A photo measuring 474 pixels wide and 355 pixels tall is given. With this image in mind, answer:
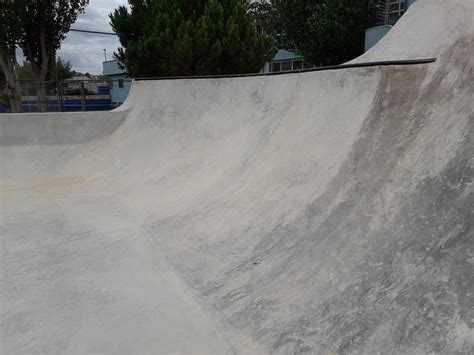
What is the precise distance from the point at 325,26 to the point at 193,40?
7392 millimetres

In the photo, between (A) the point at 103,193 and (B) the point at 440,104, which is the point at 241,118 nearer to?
(A) the point at 103,193

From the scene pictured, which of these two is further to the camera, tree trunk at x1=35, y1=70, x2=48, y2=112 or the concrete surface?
tree trunk at x1=35, y1=70, x2=48, y2=112

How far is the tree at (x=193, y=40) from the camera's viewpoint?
10.7 metres

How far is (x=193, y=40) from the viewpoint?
10586 mm

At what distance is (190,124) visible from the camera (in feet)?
26.5

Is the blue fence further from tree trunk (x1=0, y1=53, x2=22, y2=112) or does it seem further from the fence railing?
Answer: tree trunk (x1=0, y1=53, x2=22, y2=112)

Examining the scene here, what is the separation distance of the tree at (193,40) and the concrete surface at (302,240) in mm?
5543

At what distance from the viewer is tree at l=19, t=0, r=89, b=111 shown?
50.4 ft

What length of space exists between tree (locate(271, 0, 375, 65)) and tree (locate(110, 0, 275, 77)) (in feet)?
16.5

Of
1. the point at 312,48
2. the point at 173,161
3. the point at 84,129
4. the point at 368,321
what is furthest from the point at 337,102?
the point at 312,48

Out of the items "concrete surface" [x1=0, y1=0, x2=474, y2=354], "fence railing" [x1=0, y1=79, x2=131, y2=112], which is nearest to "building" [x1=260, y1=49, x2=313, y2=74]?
"fence railing" [x1=0, y1=79, x2=131, y2=112]

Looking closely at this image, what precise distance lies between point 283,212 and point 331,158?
0.73 meters

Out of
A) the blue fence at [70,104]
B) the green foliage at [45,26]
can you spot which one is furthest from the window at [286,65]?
the green foliage at [45,26]

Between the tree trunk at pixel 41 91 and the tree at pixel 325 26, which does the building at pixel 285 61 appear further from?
the tree trunk at pixel 41 91
